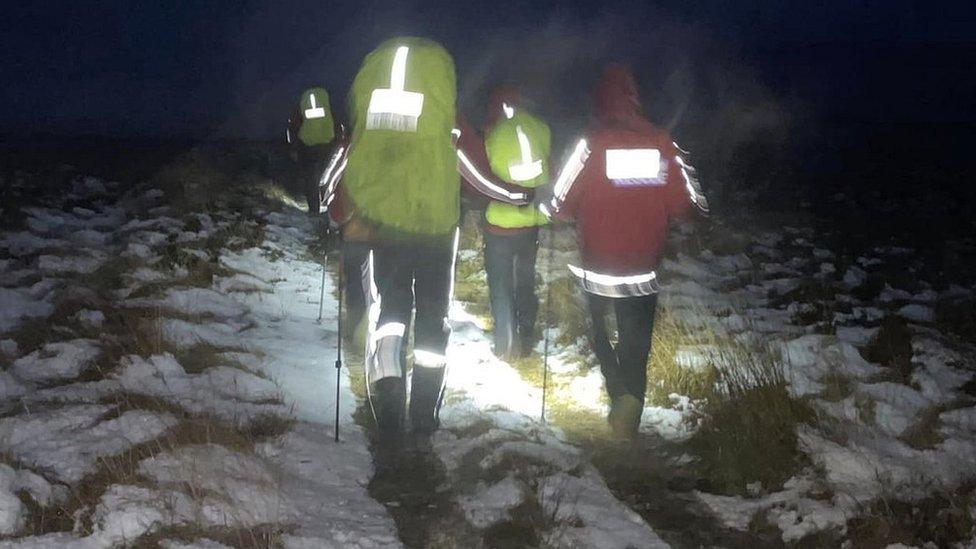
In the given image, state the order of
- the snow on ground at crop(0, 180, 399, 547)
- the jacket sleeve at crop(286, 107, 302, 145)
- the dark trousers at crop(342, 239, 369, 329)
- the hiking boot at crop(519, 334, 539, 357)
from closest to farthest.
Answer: the snow on ground at crop(0, 180, 399, 547), the dark trousers at crop(342, 239, 369, 329), the hiking boot at crop(519, 334, 539, 357), the jacket sleeve at crop(286, 107, 302, 145)

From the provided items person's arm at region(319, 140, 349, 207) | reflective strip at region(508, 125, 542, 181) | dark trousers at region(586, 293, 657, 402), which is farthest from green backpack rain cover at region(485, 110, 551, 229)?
dark trousers at region(586, 293, 657, 402)

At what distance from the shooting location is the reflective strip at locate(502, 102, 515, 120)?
6.21m

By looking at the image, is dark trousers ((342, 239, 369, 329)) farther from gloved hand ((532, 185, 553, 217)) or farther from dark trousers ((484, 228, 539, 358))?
gloved hand ((532, 185, 553, 217))

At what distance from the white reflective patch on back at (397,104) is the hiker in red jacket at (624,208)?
1125 mm

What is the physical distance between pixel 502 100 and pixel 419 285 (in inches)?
79.7

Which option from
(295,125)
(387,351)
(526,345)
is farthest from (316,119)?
(387,351)

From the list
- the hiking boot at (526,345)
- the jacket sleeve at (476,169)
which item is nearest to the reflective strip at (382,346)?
the jacket sleeve at (476,169)

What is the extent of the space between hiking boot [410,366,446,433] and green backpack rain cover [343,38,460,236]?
2.62 feet

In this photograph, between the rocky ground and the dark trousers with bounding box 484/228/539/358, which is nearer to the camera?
the rocky ground

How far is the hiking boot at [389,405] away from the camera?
4.68 metres

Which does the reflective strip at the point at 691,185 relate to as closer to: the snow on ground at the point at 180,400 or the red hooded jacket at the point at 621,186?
the red hooded jacket at the point at 621,186

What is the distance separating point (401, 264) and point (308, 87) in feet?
22.9

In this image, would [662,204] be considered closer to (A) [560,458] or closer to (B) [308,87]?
(A) [560,458]

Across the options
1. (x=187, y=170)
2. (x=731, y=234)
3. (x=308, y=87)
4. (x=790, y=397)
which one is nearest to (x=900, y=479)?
(x=790, y=397)
